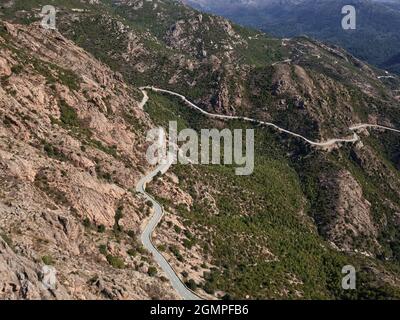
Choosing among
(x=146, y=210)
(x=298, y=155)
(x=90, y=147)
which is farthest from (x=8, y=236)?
(x=298, y=155)

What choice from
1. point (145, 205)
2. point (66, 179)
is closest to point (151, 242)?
point (145, 205)

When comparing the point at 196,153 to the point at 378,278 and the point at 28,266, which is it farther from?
the point at 28,266

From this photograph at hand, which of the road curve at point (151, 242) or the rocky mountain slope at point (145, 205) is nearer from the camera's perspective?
the rocky mountain slope at point (145, 205)

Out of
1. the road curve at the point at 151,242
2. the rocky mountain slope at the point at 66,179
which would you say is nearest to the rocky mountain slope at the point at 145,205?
the rocky mountain slope at the point at 66,179

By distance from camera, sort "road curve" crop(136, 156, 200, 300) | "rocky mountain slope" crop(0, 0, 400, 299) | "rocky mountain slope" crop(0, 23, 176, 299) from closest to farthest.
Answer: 1. "rocky mountain slope" crop(0, 23, 176, 299)
2. "rocky mountain slope" crop(0, 0, 400, 299)
3. "road curve" crop(136, 156, 200, 300)

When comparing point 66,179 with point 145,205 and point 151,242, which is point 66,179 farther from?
point 145,205

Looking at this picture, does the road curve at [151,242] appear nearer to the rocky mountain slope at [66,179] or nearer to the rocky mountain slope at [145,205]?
the rocky mountain slope at [145,205]

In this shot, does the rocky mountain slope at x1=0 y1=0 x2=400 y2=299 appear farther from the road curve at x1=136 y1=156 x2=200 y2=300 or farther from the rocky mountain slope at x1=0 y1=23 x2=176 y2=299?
the road curve at x1=136 y1=156 x2=200 y2=300

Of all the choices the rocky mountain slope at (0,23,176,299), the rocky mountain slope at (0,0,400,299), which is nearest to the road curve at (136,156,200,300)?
the rocky mountain slope at (0,0,400,299)
